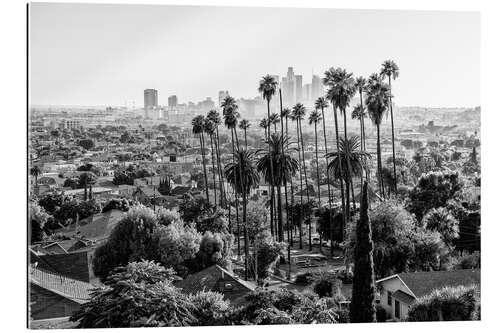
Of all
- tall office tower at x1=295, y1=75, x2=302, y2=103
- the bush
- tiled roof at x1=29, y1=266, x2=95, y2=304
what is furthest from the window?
tiled roof at x1=29, y1=266, x2=95, y2=304

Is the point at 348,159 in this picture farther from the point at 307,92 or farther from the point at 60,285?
the point at 60,285

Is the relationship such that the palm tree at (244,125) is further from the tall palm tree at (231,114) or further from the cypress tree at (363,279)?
the cypress tree at (363,279)

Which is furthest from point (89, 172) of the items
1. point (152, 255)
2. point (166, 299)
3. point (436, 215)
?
point (436, 215)

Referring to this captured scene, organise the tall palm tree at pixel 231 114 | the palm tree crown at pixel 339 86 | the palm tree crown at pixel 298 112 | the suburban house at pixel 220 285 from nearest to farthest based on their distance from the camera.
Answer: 1. the suburban house at pixel 220 285
2. the palm tree crown at pixel 339 86
3. the tall palm tree at pixel 231 114
4. the palm tree crown at pixel 298 112

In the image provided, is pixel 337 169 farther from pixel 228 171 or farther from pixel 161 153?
pixel 161 153

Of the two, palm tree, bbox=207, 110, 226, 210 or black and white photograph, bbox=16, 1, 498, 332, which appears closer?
black and white photograph, bbox=16, 1, 498, 332

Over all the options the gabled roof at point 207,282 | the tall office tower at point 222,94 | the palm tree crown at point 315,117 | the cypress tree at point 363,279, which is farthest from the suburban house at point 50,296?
the palm tree crown at point 315,117

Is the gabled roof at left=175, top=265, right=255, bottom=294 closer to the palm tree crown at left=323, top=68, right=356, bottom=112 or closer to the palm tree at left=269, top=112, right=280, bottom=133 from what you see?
the palm tree at left=269, top=112, right=280, bottom=133
